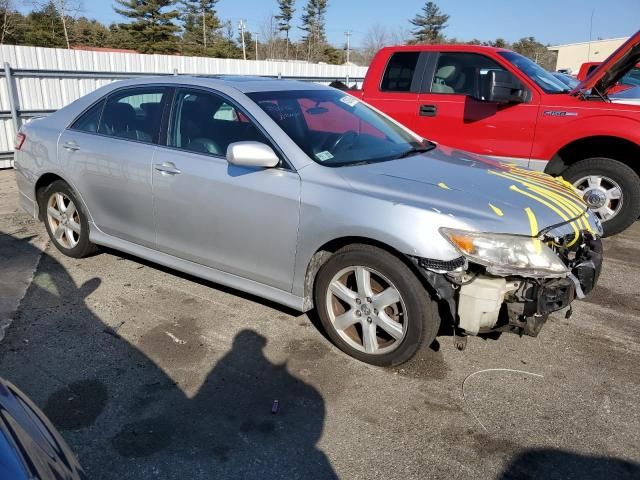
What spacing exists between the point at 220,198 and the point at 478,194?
1.67 m

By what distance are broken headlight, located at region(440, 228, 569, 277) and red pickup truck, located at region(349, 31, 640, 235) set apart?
3162 millimetres

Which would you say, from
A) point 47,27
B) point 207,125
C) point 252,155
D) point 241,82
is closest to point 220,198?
point 252,155

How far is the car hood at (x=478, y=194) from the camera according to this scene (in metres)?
2.93

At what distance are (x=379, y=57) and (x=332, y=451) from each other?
18.3 ft

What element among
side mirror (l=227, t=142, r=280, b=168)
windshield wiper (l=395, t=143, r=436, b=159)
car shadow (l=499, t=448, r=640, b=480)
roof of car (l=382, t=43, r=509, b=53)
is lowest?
car shadow (l=499, t=448, r=640, b=480)

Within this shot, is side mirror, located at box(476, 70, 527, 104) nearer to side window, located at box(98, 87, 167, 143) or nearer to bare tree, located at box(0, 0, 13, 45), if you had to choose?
side window, located at box(98, 87, 167, 143)

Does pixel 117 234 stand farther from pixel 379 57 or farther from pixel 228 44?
pixel 228 44

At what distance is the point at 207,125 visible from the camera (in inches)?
152

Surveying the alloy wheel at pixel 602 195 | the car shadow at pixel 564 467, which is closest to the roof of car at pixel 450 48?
the alloy wheel at pixel 602 195

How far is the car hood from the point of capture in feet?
9.62

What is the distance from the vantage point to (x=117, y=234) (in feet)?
14.5

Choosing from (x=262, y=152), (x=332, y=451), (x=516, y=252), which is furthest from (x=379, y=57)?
(x=332, y=451)

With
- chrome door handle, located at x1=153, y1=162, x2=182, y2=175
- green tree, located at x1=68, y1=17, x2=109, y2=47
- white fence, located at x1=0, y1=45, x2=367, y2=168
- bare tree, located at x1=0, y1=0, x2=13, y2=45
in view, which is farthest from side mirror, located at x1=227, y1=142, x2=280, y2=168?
green tree, located at x1=68, y1=17, x2=109, y2=47

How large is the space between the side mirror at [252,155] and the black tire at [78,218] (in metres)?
2.00
